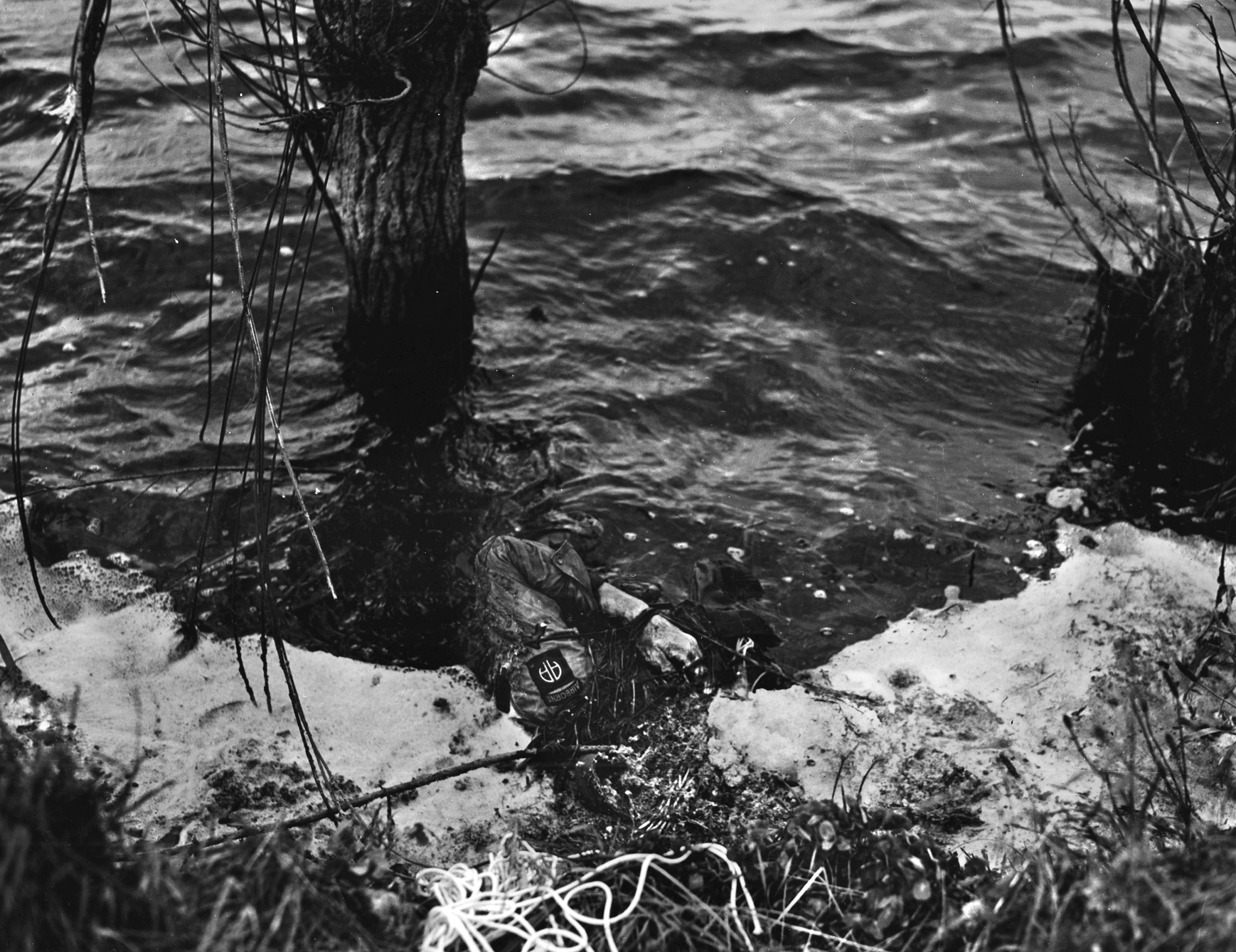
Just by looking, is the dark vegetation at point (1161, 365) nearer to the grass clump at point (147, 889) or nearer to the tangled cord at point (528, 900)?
the tangled cord at point (528, 900)

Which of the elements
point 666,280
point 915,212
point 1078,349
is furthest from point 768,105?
point 1078,349

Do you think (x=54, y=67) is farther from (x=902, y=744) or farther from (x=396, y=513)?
(x=902, y=744)

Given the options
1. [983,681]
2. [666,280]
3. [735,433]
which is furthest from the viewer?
[666,280]

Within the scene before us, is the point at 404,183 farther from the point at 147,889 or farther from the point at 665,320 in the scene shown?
the point at 147,889

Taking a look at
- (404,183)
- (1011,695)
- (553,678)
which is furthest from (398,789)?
(404,183)

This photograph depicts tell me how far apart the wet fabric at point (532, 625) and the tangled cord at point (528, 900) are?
2.67 feet

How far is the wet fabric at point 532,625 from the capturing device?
3293 millimetres

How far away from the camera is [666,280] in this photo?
5.49 metres

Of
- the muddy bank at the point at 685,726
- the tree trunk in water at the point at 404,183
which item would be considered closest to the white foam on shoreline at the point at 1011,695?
the muddy bank at the point at 685,726

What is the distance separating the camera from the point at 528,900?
90.4 inches

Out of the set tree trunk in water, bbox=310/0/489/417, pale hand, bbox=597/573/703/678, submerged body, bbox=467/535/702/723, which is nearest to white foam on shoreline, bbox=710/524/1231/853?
pale hand, bbox=597/573/703/678

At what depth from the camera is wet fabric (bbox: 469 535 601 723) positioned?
3293 mm

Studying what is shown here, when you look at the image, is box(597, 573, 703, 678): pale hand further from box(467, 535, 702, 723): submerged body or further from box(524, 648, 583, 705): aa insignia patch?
box(524, 648, 583, 705): aa insignia patch

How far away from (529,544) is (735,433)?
1.35 meters
